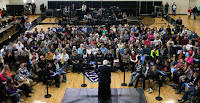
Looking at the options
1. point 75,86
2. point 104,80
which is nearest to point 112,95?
point 104,80

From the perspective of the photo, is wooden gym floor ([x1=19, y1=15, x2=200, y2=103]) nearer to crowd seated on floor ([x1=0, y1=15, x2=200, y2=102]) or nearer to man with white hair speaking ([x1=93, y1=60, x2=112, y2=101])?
crowd seated on floor ([x1=0, y1=15, x2=200, y2=102])

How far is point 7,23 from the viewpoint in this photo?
1966cm

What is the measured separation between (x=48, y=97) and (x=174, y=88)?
514cm

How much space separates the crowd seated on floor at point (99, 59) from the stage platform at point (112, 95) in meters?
0.72

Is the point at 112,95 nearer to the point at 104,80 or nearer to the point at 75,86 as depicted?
the point at 104,80

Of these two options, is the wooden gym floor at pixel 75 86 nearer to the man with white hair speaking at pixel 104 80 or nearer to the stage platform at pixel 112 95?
the stage platform at pixel 112 95

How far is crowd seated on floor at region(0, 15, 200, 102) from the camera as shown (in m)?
9.98

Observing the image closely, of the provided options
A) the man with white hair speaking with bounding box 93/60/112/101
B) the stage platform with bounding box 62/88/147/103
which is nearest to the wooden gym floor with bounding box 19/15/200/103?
the stage platform with bounding box 62/88/147/103

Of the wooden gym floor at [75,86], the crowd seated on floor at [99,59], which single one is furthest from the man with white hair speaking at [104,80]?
the crowd seated on floor at [99,59]

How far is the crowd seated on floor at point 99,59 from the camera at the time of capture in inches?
393

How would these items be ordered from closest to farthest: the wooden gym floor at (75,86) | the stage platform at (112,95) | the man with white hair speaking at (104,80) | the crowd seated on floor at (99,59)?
1. the man with white hair speaking at (104,80)
2. the stage platform at (112,95)
3. the wooden gym floor at (75,86)
4. the crowd seated on floor at (99,59)

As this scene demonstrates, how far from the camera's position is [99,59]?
12523 millimetres

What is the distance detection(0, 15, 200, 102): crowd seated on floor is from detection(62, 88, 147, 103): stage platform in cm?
72

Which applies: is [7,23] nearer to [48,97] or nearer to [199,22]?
[48,97]
